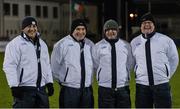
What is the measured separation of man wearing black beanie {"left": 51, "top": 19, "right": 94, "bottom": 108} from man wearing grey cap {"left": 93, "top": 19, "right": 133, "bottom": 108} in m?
0.19

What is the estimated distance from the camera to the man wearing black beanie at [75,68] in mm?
7660

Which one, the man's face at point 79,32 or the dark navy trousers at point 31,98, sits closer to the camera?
the dark navy trousers at point 31,98

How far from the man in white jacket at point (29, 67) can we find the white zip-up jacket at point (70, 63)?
0.33 meters

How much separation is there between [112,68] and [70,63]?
63 centimetres

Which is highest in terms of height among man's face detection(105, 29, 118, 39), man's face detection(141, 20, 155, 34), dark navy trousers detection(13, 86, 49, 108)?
man's face detection(141, 20, 155, 34)

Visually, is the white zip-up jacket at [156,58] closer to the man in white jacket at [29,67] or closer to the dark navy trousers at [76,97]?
the dark navy trousers at [76,97]

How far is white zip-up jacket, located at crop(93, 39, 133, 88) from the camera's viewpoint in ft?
25.7

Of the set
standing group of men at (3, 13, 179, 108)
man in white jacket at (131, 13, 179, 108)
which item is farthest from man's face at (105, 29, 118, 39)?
man in white jacket at (131, 13, 179, 108)

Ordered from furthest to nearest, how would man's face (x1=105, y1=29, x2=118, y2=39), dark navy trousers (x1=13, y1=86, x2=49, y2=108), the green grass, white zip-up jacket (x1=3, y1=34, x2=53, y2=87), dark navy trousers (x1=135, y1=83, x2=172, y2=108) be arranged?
the green grass, man's face (x1=105, y1=29, x2=118, y2=39), dark navy trousers (x1=135, y1=83, x2=172, y2=108), dark navy trousers (x1=13, y1=86, x2=49, y2=108), white zip-up jacket (x1=3, y1=34, x2=53, y2=87)

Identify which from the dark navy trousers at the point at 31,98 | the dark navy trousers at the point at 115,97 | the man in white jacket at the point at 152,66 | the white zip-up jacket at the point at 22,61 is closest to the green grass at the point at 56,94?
the dark navy trousers at the point at 115,97

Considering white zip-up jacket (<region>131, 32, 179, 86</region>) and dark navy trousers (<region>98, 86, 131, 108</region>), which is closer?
white zip-up jacket (<region>131, 32, 179, 86</region>)

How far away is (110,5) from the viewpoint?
63625 mm

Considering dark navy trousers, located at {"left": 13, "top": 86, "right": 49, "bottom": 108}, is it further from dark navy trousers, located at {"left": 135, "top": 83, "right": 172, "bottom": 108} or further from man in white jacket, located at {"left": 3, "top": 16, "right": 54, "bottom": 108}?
dark navy trousers, located at {"left": 135, "top": 83, "right": 172, "bottom": 108}

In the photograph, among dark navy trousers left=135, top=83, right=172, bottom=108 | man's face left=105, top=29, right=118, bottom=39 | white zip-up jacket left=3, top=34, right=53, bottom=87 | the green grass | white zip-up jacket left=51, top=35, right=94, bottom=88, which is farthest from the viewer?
the green grass
